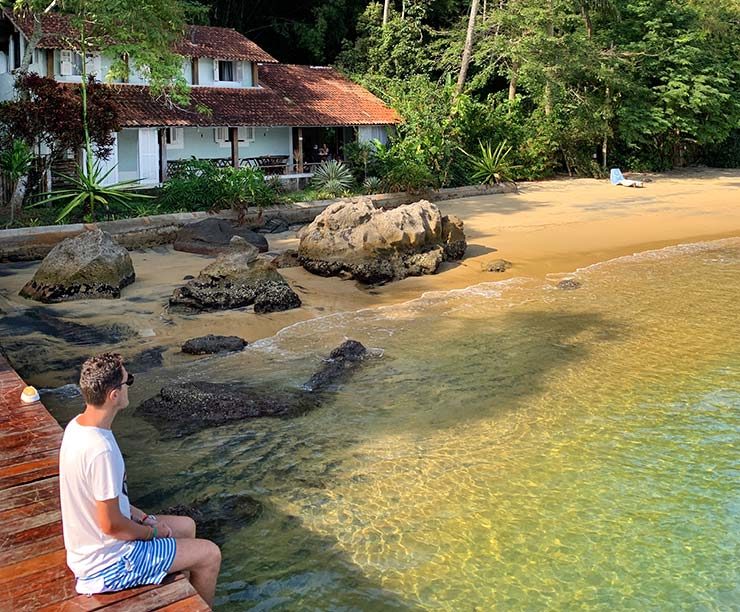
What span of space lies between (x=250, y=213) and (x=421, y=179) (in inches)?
258

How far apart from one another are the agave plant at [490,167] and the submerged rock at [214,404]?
779 inches

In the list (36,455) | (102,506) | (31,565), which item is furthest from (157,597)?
(36,455)

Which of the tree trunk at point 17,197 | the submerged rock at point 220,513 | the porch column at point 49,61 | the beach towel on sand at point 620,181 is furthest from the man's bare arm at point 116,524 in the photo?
the beach towel on sand at point 620,181

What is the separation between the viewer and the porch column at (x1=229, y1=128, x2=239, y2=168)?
89.6 feet

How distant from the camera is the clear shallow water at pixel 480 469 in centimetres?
607

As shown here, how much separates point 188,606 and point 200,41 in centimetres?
2624

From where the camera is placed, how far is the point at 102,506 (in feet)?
13.4

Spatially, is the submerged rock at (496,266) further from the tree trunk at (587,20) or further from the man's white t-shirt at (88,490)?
the tree trunk at (587,20)

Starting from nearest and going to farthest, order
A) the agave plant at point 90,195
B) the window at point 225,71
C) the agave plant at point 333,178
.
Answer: the agave plant at point 90,195, the agave plant at point 333,178, the window at point 225,71

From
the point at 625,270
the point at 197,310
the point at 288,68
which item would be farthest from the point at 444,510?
the point at 288,68

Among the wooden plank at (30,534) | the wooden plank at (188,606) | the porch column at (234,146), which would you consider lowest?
the wooden plank at (188,606)

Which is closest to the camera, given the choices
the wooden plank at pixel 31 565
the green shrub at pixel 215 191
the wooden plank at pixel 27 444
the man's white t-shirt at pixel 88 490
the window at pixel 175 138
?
the man's white t-shirt at pixel 88 490

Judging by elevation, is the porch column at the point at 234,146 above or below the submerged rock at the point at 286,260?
above

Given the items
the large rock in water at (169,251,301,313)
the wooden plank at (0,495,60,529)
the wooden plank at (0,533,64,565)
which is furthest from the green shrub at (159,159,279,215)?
the wooden plank at (0,533,64,565)
